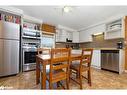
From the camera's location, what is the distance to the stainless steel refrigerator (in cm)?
278

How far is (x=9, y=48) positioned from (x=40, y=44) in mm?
1465

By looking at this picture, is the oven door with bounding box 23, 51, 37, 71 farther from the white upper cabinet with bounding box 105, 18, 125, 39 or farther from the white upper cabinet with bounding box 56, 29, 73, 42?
the white upper cabinet with bounding box 105, 18, 125, 39

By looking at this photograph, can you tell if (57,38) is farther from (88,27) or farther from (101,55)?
(101,55)

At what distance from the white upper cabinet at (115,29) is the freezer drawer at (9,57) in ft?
11.9

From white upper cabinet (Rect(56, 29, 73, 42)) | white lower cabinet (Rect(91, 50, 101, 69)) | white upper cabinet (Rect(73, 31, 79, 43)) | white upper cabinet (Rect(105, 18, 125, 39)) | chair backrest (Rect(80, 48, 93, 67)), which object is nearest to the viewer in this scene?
chair backrest (Rect(80, 48, 93, 67))

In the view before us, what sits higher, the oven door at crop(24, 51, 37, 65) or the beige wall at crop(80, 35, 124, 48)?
the beige wall at crop(80, 35, 124, 48)

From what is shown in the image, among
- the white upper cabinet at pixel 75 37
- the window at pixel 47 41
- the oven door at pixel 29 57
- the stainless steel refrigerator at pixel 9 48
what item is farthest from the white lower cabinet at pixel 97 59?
the stainless steel refrigerator at pixel 9 48

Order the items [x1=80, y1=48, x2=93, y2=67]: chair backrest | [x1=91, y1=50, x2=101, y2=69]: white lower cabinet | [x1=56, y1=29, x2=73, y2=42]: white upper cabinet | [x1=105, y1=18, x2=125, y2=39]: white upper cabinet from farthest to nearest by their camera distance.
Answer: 1. [x1=56, y1=29, x2=73, y2=42]: white upper cabinet
2. [x1=91, y1=50, x2=101, y2=69]: white lower cabinet
3. [x1=105, y1=18, x2=125, y2=39]: white upper cabinet
4. [x1=80, y1=48, x2=93, y2=67]: chair backrest

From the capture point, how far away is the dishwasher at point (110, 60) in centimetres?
349

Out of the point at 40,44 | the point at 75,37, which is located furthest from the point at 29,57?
the point at 75,37

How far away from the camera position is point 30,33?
153 inches

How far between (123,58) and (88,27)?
93.2 inches

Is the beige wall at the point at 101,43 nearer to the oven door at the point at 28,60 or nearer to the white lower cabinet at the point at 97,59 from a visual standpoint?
the white lower cabinet at the point at 97,59

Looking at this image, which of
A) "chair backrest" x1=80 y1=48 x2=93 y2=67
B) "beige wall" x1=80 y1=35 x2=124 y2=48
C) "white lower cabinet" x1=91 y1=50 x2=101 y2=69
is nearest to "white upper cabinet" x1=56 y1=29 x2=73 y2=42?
"beige wall" x1=80 y1=35 x2=124 y2=48
